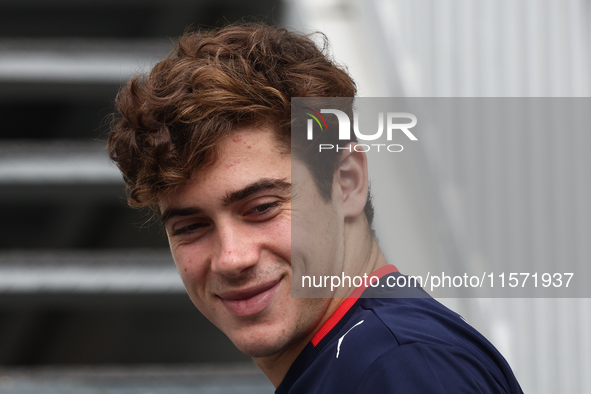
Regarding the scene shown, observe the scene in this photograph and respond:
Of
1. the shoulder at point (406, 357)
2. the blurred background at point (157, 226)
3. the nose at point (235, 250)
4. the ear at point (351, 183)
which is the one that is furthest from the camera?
the blurred background at point (157, 226)

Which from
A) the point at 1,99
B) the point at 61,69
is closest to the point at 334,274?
the point at 61,69

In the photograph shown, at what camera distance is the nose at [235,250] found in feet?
4.19

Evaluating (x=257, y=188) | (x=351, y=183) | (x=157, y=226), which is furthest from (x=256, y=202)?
(x=157, y=226)

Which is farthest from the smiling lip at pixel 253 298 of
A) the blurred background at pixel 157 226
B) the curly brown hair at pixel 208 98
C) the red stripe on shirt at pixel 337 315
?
the blurred background at pixel 157 226

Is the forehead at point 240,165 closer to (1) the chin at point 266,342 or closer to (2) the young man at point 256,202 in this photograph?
(2) the young man at point 256,202

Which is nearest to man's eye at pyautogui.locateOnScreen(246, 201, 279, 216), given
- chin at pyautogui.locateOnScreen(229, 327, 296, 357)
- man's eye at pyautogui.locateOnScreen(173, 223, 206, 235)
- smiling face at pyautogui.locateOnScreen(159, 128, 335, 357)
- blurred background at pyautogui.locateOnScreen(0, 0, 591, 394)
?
smiling face at pyautogui.locateOnScreen(159, 128, 335, 357)

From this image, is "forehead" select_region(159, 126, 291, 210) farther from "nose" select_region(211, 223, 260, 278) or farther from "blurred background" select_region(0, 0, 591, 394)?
"blurred background" select_region(0, 0, 591, 394)

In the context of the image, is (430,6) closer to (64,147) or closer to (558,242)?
(558,242)

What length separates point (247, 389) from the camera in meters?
3.60

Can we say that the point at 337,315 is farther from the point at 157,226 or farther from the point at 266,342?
the point at 157,226

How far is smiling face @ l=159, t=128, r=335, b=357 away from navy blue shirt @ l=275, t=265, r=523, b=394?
0.43ft

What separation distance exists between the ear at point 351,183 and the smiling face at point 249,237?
16cm

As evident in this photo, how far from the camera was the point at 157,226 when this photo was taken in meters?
5.30

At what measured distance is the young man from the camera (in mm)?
1286
